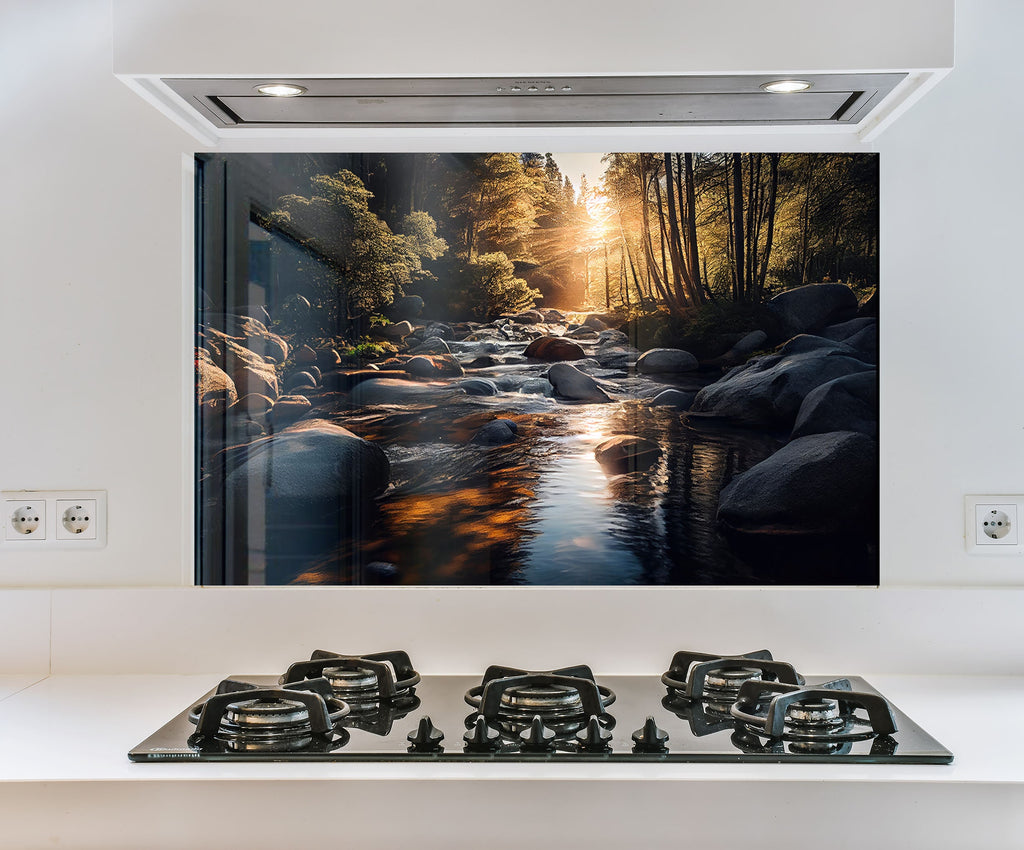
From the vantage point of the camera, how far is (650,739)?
2.80ft

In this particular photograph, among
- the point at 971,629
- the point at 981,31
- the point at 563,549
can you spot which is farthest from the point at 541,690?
the point at 981,31

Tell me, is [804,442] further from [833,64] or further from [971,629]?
[833,64]

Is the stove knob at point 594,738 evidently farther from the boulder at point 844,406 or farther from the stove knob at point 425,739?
the boulder at point 844,406

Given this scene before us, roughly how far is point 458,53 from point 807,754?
0.89 m

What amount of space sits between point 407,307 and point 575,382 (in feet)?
1.01

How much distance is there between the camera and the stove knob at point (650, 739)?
844 millimetres

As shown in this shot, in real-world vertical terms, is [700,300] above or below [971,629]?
above

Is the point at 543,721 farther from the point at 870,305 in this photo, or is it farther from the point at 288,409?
the point at 870,305

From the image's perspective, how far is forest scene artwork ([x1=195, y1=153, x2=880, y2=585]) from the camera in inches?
48.7

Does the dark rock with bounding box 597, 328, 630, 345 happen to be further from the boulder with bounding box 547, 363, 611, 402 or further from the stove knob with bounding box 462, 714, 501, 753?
the stove knob with bounding box 462, 714, 501, 753

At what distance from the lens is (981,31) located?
1229mm

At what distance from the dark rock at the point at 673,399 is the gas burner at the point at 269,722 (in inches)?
26.5

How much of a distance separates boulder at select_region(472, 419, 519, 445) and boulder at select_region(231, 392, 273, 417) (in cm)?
35

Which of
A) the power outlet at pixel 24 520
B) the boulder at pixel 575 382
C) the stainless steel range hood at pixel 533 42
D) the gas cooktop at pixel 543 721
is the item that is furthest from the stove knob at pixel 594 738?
the power outlet at pixel 24 520
